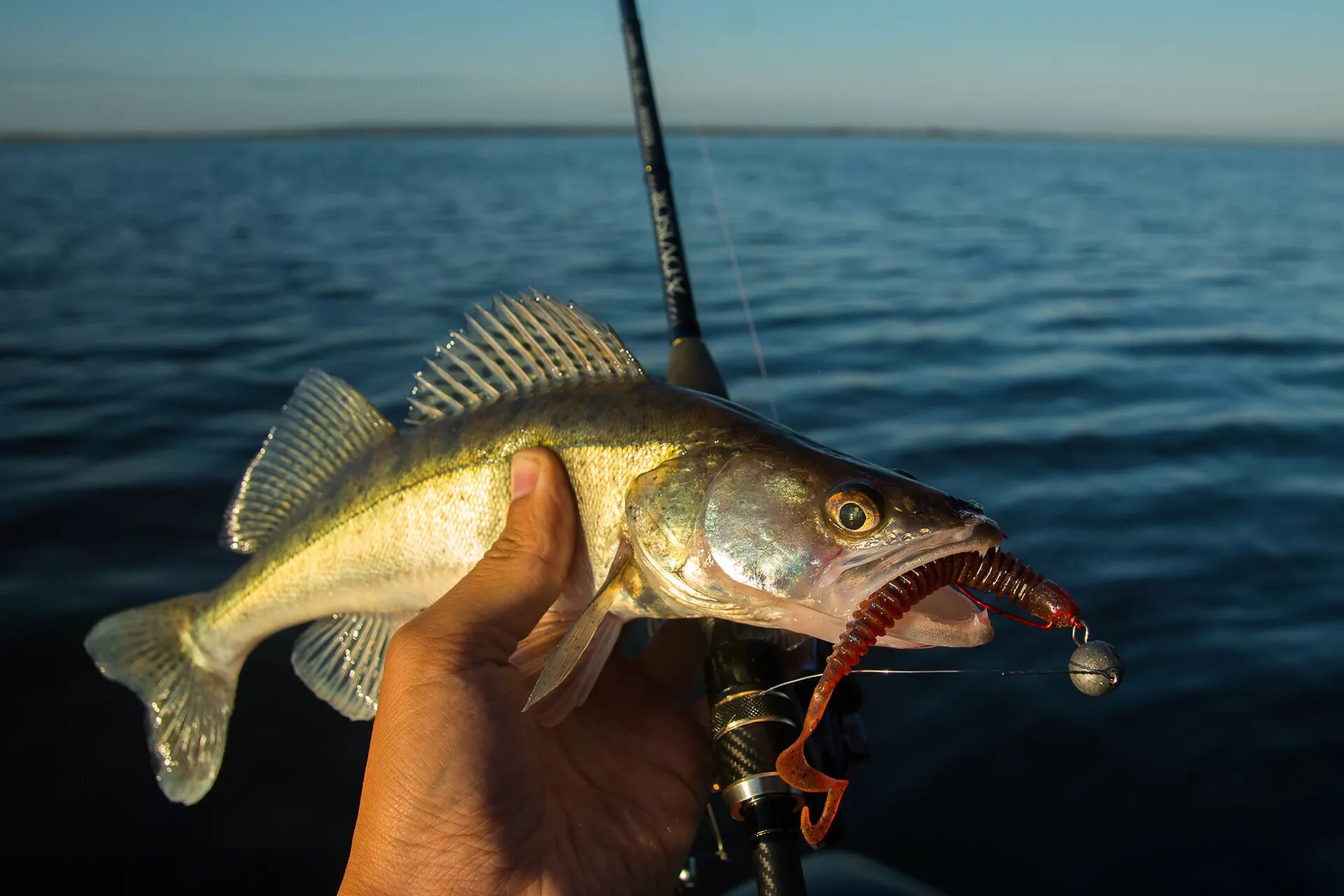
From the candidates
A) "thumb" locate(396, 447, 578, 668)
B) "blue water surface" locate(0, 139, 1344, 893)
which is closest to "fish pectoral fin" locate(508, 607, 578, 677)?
"thumb" locate(396, 447, 578, 668)

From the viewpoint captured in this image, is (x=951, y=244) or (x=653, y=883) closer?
(x=653, y=883)

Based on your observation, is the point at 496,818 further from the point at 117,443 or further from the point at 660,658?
the point at 117,443

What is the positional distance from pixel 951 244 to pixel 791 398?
12.0 meters

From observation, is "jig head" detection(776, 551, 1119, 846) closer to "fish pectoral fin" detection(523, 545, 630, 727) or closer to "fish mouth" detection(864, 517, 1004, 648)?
"fish mouth" detection(864, 517, 1004, 648)

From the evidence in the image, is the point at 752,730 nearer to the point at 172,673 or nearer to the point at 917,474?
the point at 172,673

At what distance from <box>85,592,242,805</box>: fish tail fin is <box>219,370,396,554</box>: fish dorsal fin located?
0.41 m

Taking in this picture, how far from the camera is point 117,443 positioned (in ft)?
26.9

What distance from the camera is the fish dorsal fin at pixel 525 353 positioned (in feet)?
10.5

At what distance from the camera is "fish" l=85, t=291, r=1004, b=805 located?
2.54 meters

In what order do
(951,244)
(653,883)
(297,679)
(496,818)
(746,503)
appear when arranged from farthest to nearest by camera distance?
(951,244) < (297,679) < (653,883) < (746,503) < (496,818)

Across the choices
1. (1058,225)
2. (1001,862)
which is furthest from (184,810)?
(1058,225)

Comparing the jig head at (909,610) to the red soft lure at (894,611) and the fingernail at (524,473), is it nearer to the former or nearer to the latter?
the red soft lure at (894,611)

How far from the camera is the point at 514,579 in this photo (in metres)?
2.85

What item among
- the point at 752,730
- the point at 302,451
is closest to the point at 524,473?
the point at 752,730
